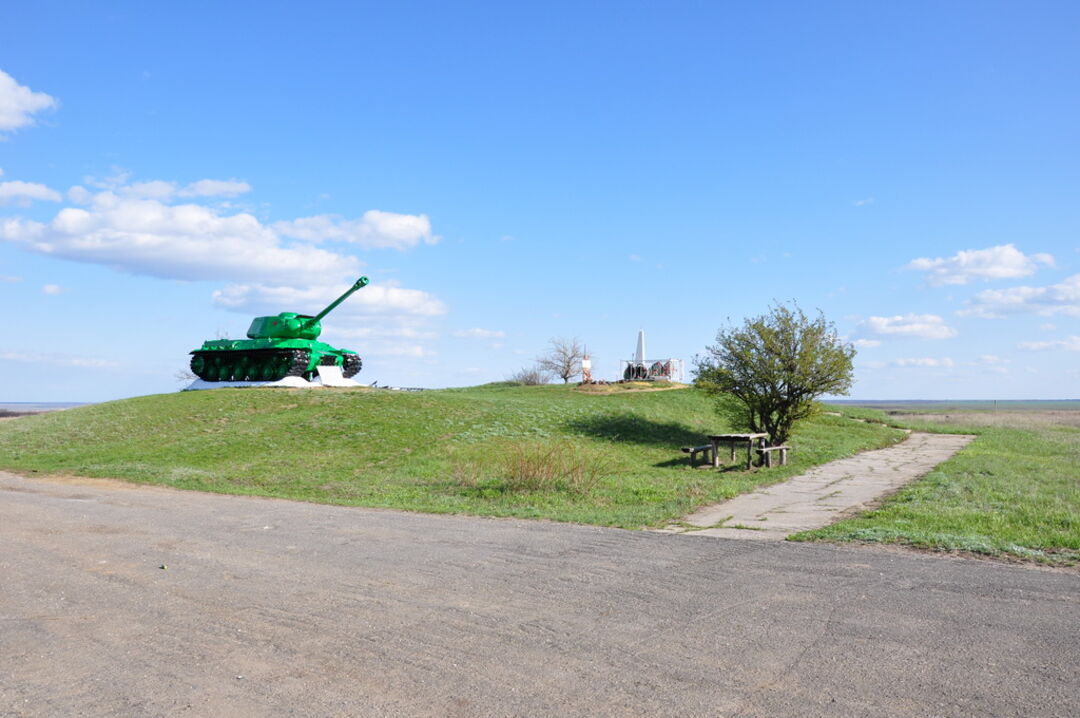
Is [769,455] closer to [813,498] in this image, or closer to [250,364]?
[813,498]

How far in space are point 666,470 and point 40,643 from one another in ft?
46.5

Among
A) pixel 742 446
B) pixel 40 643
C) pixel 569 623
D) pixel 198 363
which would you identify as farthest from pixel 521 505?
pixel 198 363

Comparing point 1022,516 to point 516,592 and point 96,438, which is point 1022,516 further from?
point 96,438

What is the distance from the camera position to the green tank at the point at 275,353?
3475 centimetres

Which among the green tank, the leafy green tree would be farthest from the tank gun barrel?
the leafy green tree

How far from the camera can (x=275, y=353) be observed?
3497 centimetres

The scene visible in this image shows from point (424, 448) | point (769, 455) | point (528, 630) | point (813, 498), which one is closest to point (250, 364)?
point (424, 448)

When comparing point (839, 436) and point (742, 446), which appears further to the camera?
point (839, 436)

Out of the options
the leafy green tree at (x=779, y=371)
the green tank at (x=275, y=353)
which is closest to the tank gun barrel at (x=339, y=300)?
the green tank at (x=275, y=353)

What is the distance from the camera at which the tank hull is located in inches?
1364

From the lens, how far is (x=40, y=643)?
4.88 m

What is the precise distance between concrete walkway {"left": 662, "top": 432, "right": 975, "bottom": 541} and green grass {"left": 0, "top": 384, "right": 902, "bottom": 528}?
573 millimetres

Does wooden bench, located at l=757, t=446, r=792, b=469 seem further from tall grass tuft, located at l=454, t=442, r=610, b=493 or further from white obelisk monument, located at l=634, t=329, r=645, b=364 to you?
white obelisk monument, located at l=634, t=329, r=645, b=364

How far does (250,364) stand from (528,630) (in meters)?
34.4
